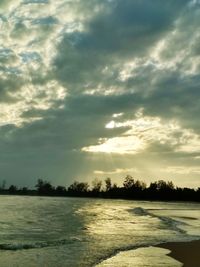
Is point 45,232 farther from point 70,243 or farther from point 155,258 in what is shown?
point 155,258

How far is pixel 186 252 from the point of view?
2172 centimetres

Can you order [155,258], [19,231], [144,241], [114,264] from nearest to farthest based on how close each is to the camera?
1. [114,264]
2. [155,258]
3. [144,241]
4. [19,231]

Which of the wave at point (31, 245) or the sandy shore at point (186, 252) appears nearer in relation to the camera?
the sandy shore at point (186, 252)

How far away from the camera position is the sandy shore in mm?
19091

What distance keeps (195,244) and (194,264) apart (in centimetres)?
683

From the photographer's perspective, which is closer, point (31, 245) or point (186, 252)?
point (186, 252)

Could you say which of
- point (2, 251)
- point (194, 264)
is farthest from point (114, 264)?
point (2, 251)

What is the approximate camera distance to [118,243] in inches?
1013

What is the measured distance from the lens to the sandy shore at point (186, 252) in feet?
62.6

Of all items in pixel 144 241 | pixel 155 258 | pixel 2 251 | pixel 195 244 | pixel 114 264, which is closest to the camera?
pixel 114 264

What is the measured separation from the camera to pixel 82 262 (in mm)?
18625

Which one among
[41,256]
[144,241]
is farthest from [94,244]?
[41,256]

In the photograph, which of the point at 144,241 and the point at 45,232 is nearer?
the point at 144,241

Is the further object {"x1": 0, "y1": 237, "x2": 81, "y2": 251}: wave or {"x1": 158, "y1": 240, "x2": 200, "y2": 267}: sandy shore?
{"x1": 0, "y1": 237, "x2": 81, "y2": 251}: wave
